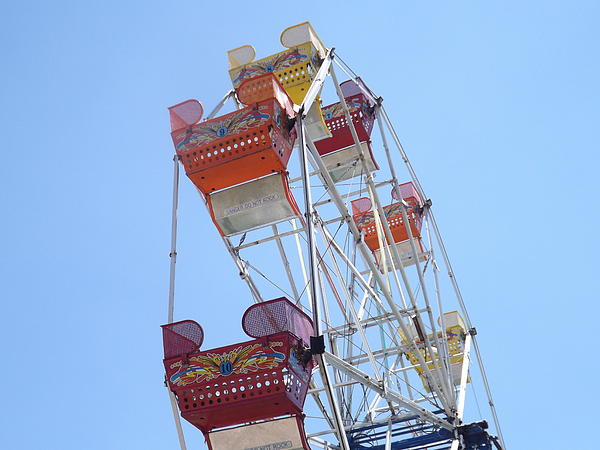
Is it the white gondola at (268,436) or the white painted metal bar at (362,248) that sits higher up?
the white painted metal bar at (362,248)

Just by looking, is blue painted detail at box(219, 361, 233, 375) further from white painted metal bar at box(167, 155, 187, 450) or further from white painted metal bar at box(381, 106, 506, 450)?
white painted metal bar at box(381, 106, 506, 450)

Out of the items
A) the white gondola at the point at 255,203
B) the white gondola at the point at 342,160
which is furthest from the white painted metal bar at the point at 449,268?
the white gondola at the point at 255,203

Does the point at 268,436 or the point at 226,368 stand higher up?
the point at 226,368

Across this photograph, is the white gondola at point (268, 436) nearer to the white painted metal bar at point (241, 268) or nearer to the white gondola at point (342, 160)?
the white painted metal bar at point (241, 268)

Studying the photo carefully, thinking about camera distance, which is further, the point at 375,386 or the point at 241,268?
the point at 241,268

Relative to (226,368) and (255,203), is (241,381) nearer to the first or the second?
(226,368)

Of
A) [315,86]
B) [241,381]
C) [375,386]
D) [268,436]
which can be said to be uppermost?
[315,86]

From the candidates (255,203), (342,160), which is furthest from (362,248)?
(342,160)

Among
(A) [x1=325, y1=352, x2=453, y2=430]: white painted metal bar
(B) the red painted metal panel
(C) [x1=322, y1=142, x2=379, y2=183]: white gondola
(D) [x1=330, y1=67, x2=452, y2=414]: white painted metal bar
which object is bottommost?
(B) the red painted metal panel

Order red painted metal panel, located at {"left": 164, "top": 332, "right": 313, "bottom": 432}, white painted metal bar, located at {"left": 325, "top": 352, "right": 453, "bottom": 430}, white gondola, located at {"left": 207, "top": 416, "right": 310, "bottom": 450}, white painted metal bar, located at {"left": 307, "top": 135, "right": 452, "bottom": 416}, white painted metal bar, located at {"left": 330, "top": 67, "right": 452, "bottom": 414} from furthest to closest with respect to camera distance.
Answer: white painted metal bar, located at {"left": 330, "top": 67, "right": 452, "bottom": 414}, white painted metal bar, located at {"left": 307, "top": 135, "right": 452, "bottom": 416}, white painted metal bar, located at {"left": 325, "top": 352, "right": 453, "bottom": 430}, white gondola, located at {"left": 207, "top": 416, "right": 310, "bottom": 450}, red painted metal panel, located at {"left": 164, "top": 332, "right": 313, "bottom": 432}

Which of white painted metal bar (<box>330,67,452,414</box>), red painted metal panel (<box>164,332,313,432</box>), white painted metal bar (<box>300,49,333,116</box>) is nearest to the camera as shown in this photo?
red painted metal panel (<box>164,332,313,432</box>)

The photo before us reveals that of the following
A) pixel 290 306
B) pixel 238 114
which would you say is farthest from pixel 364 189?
pixel 290 306

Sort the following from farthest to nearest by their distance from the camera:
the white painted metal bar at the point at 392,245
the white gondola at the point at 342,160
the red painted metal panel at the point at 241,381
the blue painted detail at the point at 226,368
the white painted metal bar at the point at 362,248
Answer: the white gondola at the point at 342,160 → the white painted metal bar at the point at 392,245 → the white painted metal bar at the point at 362,248 → the blue painted detail at the point at 226,368 → the red painted metal panel at the point at 241,381

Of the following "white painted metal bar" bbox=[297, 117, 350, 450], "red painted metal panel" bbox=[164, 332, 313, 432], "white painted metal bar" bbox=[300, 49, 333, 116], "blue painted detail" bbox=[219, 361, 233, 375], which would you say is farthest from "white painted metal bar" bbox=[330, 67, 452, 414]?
"blue painted detail" bbox=[219, 361, 233, 375]
